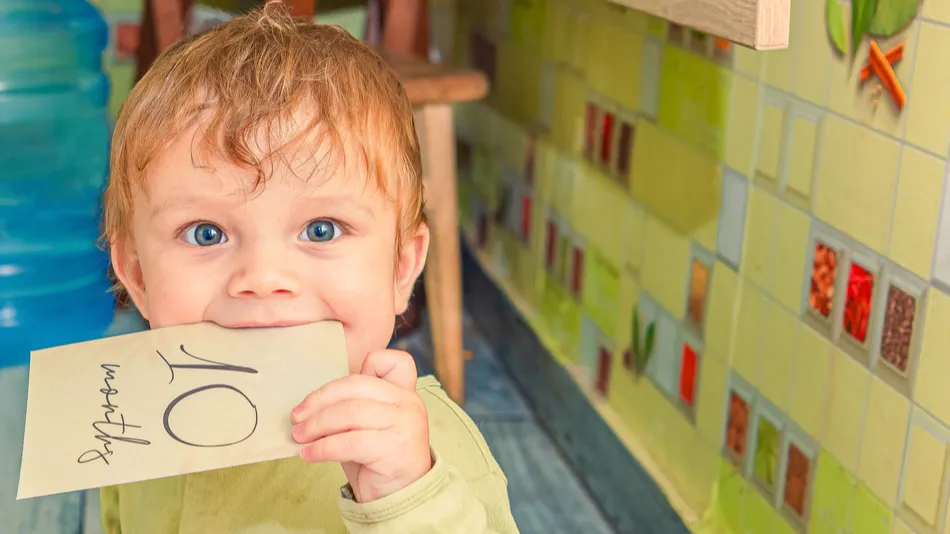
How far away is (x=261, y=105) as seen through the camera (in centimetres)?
67

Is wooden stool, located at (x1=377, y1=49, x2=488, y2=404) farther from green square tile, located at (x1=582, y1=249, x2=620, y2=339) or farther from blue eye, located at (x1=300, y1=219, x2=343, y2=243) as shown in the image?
blue eye, located at (x1=300, y1=219, x2=343, y2=243)

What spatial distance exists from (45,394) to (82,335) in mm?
1392

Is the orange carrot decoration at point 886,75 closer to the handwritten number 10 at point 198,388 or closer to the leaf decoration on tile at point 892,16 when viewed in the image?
the leaf decoration on tile at point 892,16

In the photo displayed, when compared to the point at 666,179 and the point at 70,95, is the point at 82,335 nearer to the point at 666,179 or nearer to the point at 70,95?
the point at 70,95

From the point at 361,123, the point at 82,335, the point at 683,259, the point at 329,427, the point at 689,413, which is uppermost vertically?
the point at 361,123

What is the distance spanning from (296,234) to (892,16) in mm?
430

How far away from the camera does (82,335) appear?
77.9 inches

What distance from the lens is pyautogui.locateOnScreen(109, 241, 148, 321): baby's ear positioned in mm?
742

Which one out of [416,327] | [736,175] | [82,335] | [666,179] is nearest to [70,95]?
[82,335]

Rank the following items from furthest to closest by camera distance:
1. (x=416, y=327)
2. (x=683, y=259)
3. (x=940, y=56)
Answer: (x=416, y=327)
(x=683, y=259)
(x=940, y=56)

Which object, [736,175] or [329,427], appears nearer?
[329,427]

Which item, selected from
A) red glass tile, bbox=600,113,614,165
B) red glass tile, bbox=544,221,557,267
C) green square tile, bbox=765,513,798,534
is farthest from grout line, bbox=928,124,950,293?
red glass tile, bbox=544,221,557,267

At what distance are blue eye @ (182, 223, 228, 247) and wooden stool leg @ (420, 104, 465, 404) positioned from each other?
0.74 m

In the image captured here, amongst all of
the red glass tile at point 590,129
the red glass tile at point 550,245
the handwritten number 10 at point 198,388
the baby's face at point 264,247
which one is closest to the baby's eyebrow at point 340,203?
the baby's face at point 264,247
